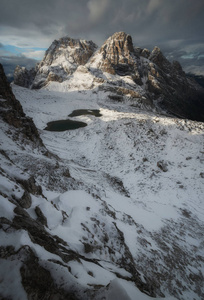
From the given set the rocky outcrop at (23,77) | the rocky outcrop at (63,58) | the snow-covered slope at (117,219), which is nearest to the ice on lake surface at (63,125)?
the snow-covered slope at (117,219)

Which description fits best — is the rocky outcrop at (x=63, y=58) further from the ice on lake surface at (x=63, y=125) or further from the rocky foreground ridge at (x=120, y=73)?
the ice on lake surface at (x=63, y=125)

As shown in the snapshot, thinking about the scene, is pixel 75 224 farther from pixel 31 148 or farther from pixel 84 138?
pixel 84 138

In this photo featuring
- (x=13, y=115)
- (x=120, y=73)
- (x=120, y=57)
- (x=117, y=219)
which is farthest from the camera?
(x=120, y=57)

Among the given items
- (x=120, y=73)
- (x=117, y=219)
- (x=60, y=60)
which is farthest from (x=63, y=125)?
(x=60, y=60)

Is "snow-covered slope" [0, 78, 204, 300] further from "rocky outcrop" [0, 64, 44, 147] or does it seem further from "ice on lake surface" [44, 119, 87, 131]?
"ice on lake surface" [44, 119, 87, 131]

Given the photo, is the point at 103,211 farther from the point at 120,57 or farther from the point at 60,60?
the point at 60,60

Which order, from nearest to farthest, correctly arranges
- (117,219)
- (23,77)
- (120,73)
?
1. (117,219)
2. (120,73)
3. (23,77)

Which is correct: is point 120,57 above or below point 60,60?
above

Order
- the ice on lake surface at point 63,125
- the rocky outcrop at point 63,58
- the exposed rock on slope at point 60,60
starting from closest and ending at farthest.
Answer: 1. the ice on lake surface at point 63,125
2. the rocky outcrop at point 63,58
3. the exposed rock on slope at point 60,60

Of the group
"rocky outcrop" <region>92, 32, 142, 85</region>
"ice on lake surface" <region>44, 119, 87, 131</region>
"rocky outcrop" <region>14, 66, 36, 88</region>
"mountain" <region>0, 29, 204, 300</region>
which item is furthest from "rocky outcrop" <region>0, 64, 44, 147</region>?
"rocky outcrop" <region>14, 66, 36, 88</region>
